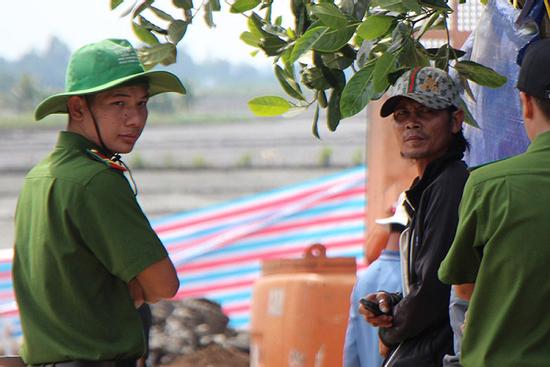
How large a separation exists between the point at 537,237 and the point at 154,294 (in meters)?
1.29

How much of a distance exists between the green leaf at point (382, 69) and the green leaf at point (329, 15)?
0.52 feet

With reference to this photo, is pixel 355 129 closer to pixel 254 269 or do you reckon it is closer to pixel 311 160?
pixel 311 160

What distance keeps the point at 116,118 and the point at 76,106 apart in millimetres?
143

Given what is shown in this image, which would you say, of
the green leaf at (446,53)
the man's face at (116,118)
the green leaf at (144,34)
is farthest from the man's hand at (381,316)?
the green leaf at (144,34)

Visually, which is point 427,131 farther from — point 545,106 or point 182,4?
point 545,106

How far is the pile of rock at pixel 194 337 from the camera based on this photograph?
9359mm

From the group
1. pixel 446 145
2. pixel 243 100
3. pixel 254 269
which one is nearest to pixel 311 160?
pixel 243 100

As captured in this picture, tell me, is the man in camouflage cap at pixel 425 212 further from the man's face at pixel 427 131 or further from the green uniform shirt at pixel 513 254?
the green uniform shirt at pixel 513 254

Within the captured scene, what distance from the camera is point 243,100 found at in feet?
193

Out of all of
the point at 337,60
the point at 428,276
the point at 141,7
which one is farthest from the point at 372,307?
the point at 141,7

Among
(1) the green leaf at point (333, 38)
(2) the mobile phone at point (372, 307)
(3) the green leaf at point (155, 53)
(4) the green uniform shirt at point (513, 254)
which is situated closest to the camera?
(4) the green uniform shirt at point (513, 254)

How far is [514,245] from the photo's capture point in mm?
3219

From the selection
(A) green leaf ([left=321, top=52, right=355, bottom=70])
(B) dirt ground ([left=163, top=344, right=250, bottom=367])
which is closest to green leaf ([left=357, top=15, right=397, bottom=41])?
(A) green leaf ([left=321, top=52, right=355, bottom=70])

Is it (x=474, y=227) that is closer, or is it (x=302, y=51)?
(x=474, y=227)
